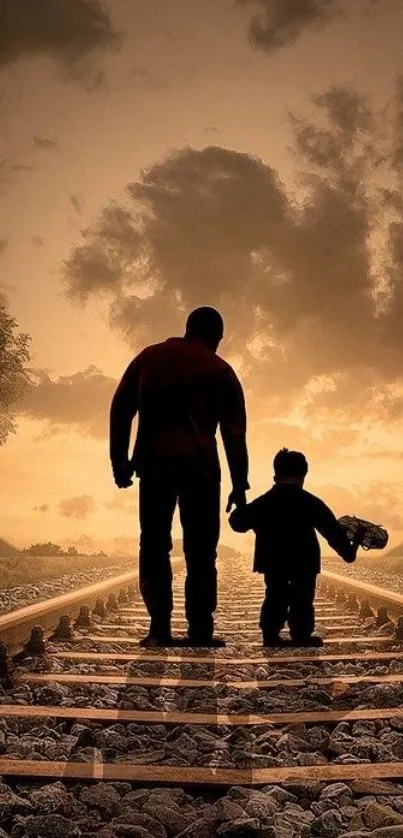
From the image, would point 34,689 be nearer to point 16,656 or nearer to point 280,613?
point 16,656

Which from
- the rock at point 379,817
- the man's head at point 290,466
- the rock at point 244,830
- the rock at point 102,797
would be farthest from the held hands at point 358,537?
the rock at point 244,830

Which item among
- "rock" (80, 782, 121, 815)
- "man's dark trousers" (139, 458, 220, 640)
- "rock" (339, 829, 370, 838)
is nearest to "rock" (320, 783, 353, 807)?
"rock" (339, 829, 370, 838)

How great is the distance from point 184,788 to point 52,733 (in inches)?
33.2

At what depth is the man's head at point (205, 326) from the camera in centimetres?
492

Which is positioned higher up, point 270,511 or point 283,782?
point 270,511

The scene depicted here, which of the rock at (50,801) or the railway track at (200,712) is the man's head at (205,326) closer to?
the railway track at (200,712)

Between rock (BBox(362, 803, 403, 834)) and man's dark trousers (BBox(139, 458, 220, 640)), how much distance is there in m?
2.34

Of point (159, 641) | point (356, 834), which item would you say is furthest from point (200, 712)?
point (356, 834)

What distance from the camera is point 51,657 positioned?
5.38 metres

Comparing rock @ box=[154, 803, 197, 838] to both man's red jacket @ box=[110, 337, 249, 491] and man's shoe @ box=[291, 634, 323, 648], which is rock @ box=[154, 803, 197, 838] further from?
man's shoe @ box=[291, 634, 323, 648]

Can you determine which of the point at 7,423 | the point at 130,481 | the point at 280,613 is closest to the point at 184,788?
the point at 130,481

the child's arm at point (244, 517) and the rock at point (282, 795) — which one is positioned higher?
the child's arm at point (244, 517)

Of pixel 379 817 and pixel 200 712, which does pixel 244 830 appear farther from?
pixel 200 712

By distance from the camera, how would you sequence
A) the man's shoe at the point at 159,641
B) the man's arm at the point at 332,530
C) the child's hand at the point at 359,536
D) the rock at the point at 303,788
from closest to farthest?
1. the rock at the point at 303,788
2. the man's shoe at the point at 159,641
3. the child's hand at the point at 359,536
4. the man's arm at the point at 332,530
